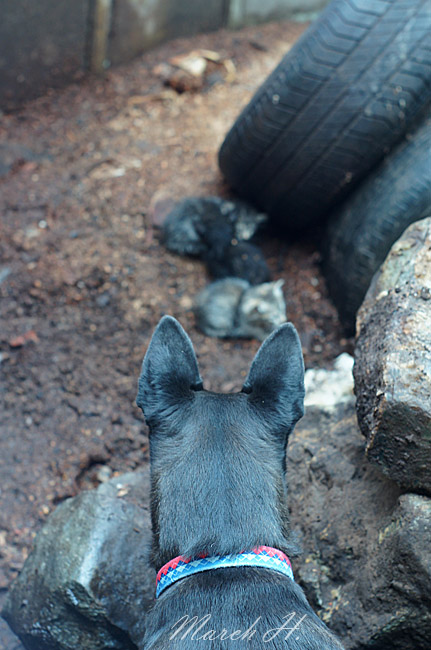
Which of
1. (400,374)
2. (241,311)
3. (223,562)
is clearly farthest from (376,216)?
(223,562)

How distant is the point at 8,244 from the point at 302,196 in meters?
2.20

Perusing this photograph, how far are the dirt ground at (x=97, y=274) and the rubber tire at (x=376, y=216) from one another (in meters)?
0.31

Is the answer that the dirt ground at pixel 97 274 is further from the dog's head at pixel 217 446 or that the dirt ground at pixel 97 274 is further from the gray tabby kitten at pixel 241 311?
the dog's head at pixel 217 446

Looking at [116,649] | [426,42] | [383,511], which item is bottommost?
[116,649]

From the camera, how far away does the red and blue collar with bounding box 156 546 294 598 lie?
6.12 ft

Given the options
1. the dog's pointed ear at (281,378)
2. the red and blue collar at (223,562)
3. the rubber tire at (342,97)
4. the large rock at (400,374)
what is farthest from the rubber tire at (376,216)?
the red and blue collar at (223,562)

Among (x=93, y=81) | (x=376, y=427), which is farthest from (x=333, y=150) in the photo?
(x=93, y=81)

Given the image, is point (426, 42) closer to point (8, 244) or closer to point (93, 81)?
point (8, 244)

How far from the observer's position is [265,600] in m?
1.85

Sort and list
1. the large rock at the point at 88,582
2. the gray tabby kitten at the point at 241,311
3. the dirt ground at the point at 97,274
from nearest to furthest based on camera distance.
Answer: the large rock at the point at 88,582
the dirt ground at the point at 97,274
the gray tabby kitten at the point at 241,311

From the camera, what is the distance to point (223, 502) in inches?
74.6

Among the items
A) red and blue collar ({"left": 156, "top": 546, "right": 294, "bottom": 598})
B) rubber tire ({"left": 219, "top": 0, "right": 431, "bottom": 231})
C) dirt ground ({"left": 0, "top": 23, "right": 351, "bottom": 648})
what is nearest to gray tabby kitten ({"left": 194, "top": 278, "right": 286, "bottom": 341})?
dirt ground ({"left": 0, "top": 23, "right": 351, "bottom": 648})

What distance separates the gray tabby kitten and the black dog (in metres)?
1.89

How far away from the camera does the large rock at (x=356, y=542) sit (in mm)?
2109
